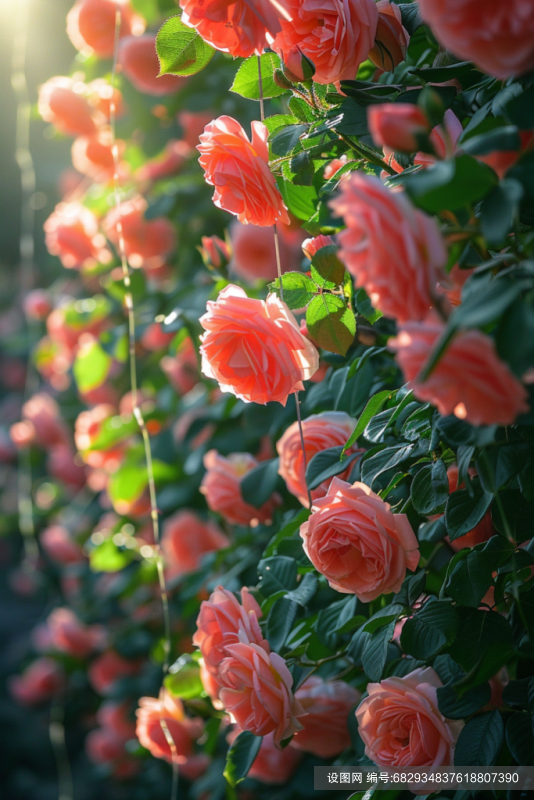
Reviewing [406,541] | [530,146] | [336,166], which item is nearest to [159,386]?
[336,166]

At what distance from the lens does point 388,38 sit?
0.51m

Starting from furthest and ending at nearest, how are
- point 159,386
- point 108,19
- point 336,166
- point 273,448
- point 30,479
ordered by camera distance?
point 30,479
point 159,386
point 108,19
point 273,448
point 336,166

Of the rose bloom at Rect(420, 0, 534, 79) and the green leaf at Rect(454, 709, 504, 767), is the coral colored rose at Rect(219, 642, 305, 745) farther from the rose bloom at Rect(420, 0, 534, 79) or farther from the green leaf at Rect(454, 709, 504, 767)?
the rose bloom at Rect(420, 0, 534, 79)

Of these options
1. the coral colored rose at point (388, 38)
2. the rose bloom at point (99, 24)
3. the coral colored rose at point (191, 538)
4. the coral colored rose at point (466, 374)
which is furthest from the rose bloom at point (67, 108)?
the coral colored rose at point (466, 374)

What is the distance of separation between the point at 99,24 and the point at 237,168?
0.88 m

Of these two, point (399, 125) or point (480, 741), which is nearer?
point (399, 125)

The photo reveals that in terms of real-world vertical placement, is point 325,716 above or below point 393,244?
below

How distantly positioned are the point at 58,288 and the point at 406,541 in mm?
1665

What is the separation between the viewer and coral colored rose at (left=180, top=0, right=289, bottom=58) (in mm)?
452

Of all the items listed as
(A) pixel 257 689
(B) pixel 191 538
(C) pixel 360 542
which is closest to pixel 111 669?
(B) pixel 191 538

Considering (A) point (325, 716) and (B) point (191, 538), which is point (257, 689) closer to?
(A) point (325, 716)

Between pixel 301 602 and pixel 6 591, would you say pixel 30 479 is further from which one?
pixel 301 602

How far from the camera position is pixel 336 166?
24.3 inches

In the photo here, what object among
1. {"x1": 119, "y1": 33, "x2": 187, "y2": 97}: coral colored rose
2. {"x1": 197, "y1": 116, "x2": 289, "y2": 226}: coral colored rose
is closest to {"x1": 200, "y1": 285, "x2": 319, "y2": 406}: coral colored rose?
{"x1": 197, "y1": 116, "x2": 289, "y2": 226}: coral colored rose
